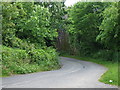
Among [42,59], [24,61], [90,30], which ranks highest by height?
[90,30]

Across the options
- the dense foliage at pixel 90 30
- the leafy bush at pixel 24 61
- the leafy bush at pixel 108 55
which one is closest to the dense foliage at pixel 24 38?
the leafy bush at pixel 24 61

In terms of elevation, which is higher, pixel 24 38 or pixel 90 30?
pixel 90 30

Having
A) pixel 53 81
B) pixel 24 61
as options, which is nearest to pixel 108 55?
pixel 24 61

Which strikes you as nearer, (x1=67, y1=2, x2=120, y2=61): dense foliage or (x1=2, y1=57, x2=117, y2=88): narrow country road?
(x1=2, y1=57, x2=117, y2=88): narrow country road

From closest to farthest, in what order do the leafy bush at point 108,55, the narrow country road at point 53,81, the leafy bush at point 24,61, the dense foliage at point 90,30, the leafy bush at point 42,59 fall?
the narrow country road at point 53,81, the leafy bush at point 24,61, the leafy bush at point 42,59, the leafy bush at point 108,55, the dense foliage at point 90,30

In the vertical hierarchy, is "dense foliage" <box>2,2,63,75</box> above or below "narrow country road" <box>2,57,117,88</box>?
above

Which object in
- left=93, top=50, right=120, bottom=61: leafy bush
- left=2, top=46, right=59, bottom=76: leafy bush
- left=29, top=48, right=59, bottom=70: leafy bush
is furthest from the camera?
left=93, top=50, right=120, bottom=61: leafy bush

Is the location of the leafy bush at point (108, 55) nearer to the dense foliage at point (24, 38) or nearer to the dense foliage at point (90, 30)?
the dense foliage at point (90, 30)

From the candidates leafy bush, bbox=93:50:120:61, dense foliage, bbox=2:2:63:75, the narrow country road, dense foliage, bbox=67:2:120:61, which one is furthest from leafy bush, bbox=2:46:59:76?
leafy bush, bbox=93:50:120:61

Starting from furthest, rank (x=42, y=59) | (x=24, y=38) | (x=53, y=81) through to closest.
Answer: (x=24, y=38) < (x=42, y=59) < (x=53, y=81)

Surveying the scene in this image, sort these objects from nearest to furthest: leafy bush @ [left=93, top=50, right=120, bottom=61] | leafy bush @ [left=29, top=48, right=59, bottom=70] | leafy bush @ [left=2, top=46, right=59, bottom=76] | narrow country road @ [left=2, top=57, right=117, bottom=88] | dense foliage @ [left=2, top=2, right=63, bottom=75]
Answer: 1. narrow country road @ [left=2, top=57, right=117, bottom=88]
2. leafy bush @ [left=2, top=46, right=59, bottom=76]
3. dense foliage @ [left=2, top=2, right=63, bottom=75]
4. leafy bush @ [left=29, top=48, right=59, bottom=70]
5. leafy bush @ [left=93, top=50, right=120, bottom=61]

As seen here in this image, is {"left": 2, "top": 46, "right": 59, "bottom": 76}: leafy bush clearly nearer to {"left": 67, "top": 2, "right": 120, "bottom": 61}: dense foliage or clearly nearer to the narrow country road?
the narrow country road

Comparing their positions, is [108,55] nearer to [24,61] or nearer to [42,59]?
[42,59]

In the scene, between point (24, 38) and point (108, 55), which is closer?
point (24, 38)
